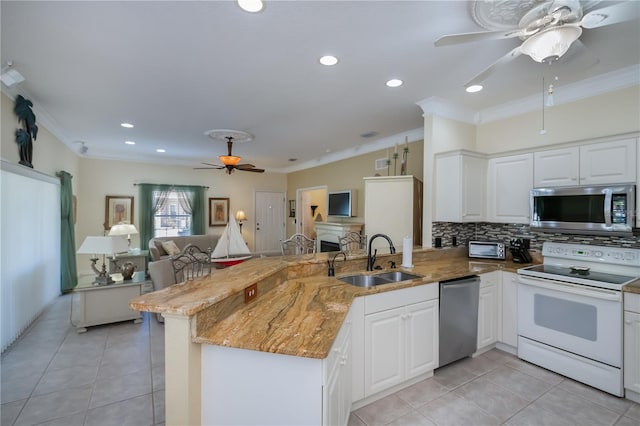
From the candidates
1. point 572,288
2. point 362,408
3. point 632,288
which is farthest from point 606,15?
point 362,408

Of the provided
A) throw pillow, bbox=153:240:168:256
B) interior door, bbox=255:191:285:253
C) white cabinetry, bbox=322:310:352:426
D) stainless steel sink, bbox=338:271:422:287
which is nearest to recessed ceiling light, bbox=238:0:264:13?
white cabinetry, bbox=322:310:352:426

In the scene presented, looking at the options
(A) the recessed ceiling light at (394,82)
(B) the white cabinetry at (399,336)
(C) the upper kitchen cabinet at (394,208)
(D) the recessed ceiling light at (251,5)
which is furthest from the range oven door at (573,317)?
(D) the recessed ceiling light at (251,5)

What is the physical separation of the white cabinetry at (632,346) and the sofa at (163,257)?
4.40m

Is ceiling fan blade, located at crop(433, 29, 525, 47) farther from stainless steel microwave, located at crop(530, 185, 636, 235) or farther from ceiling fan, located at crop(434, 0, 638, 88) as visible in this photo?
stainless steel microwave, located at crop(530, 185, 636, 235)

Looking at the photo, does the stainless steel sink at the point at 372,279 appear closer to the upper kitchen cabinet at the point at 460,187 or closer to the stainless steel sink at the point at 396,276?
the stainless steel sink at the point at 396,276

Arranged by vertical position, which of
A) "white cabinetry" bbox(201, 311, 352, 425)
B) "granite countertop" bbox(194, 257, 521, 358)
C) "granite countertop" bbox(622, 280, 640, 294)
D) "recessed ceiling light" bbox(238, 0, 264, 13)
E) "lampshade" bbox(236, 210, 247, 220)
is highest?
"recessed ceiling light" bbox(238, 0, 264, 13)

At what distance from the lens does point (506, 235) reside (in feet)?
11.6

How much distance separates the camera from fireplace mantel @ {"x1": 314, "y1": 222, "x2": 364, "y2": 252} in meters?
5.27

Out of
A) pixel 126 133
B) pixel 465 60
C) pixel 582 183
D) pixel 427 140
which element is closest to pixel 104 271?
pixel 126 133

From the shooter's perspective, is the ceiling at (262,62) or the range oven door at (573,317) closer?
the ceiling at (262,62)

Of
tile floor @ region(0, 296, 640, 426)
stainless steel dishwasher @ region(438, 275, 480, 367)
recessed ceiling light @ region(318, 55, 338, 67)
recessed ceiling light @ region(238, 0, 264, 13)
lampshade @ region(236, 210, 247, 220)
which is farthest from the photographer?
lampshade @ region(236, 210, 247, 220)

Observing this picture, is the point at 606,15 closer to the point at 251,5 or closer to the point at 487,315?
the point at 251,5

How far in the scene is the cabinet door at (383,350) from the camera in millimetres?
2090

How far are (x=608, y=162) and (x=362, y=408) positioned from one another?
2.99 m
